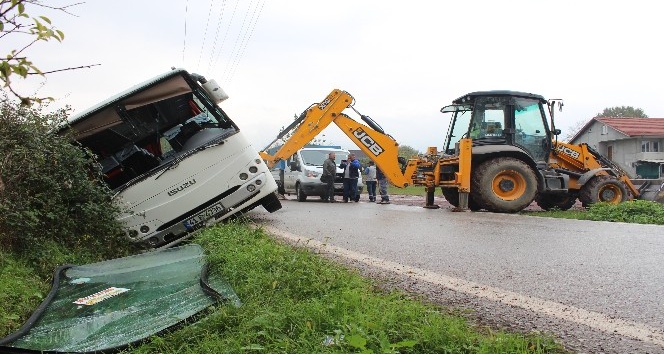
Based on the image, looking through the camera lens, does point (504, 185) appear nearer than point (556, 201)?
Yes

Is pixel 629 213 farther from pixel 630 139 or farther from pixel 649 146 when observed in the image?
pixel 649 146

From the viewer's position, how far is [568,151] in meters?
14.9

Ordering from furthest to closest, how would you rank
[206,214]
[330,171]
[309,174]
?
[309,174], [330,171], [206,214]

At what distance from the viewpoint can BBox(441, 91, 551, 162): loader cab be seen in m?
13.8

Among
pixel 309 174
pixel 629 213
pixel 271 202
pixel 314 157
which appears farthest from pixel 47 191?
pixel 314 157

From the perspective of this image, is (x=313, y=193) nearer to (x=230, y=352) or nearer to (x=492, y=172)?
(x=492, y=172)

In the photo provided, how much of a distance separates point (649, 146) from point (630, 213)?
40.6 m

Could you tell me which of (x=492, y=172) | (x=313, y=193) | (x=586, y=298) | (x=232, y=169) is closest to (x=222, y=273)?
(x=586, y=298)

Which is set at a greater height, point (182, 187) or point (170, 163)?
point (170, 163)

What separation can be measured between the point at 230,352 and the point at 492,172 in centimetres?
1090

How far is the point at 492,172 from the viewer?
42.6 feet

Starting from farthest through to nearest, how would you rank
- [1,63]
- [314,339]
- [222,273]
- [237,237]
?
1. [237,237]
2. [222,273]
3. [314,339]
4. [1,63]

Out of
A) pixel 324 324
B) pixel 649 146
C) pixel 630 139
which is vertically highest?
pixel 630 139

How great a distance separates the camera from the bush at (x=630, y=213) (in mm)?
10938
